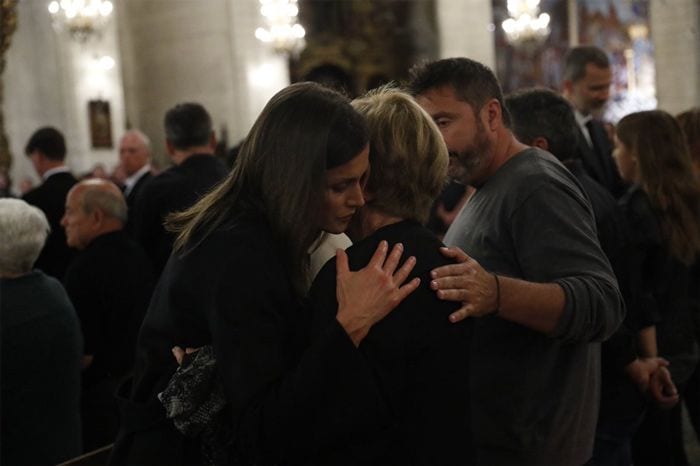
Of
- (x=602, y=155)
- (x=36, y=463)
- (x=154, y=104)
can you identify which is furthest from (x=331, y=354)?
(x=154, y=104)

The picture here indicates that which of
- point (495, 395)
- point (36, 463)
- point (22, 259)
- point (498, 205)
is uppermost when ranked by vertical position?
point (498, 205)

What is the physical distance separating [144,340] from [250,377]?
40 centimetres

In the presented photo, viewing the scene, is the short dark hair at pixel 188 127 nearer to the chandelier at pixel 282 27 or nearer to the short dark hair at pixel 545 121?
the short dark hair at pixel 545 121

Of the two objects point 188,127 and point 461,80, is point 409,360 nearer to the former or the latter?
point 461,80

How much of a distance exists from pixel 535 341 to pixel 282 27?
12936 mm

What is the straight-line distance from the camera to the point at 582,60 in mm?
5211

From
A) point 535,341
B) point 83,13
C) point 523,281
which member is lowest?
point 535,341

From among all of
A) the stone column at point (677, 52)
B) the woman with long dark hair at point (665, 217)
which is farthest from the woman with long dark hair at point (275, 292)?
the stone column at point (677, 52)

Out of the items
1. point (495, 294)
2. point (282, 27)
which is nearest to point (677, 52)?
point (282, 27)

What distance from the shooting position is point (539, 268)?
8.02ft

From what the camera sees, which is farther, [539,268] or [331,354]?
[539,268]

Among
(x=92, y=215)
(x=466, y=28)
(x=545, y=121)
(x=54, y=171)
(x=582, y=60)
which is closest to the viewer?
(x=545, y=121)

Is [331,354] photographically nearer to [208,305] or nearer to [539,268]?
[208,305]

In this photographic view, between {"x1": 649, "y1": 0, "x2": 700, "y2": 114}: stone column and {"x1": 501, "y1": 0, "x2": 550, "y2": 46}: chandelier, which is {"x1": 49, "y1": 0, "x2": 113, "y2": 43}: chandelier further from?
{"x1": 501, "y1": 0, "x2": 550, "y2": 46}: chandelier
